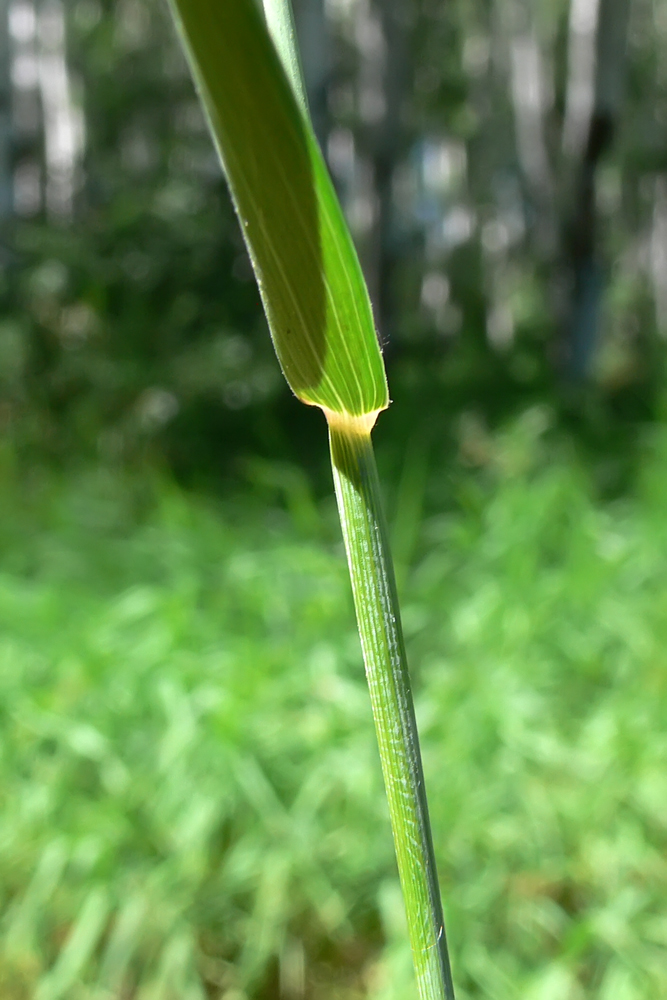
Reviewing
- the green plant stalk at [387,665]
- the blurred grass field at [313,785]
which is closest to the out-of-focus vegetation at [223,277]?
the blurred grass field at [313,785]

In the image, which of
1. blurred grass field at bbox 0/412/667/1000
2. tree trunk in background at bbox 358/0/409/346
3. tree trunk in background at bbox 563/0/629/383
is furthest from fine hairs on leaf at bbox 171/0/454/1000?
tree trunk in background at bbox 358/0/409/346

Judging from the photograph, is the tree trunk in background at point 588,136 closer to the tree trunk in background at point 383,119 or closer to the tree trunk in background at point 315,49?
the tree trunk in background at point 383,119

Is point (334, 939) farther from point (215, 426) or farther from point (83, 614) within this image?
point (215, 426)

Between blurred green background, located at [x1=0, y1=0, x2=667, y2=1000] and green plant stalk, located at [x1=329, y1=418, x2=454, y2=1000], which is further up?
green plant stalk, located at [x1=329, y1=418, x2=454, y2=1000]

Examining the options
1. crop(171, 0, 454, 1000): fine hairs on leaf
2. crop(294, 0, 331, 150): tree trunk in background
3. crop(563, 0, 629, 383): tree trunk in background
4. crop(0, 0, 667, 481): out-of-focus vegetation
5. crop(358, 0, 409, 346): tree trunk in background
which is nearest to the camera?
crop(171, 0, 454, 1000): fine hairs on leaf

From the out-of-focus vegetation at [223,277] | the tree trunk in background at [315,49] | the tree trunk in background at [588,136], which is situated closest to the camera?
the out-of-focus vegetation at [223,277]

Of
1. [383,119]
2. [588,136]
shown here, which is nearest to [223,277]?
[588,136]

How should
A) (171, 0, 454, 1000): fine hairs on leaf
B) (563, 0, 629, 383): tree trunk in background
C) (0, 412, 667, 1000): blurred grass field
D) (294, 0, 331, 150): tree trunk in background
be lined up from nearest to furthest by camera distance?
(171, 0, 454, 1000): fine hairs on leaf, (0, 412, 667, 1000): blurred grass field, (294, 0, 331, 150): tree trunk in background, (563, 0, 629, 383): tree trunk in background

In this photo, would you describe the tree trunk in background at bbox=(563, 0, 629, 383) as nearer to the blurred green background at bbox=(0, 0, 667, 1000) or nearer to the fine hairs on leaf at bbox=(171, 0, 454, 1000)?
the blurred green background at bbox=(0, 0, 667, 1000)
